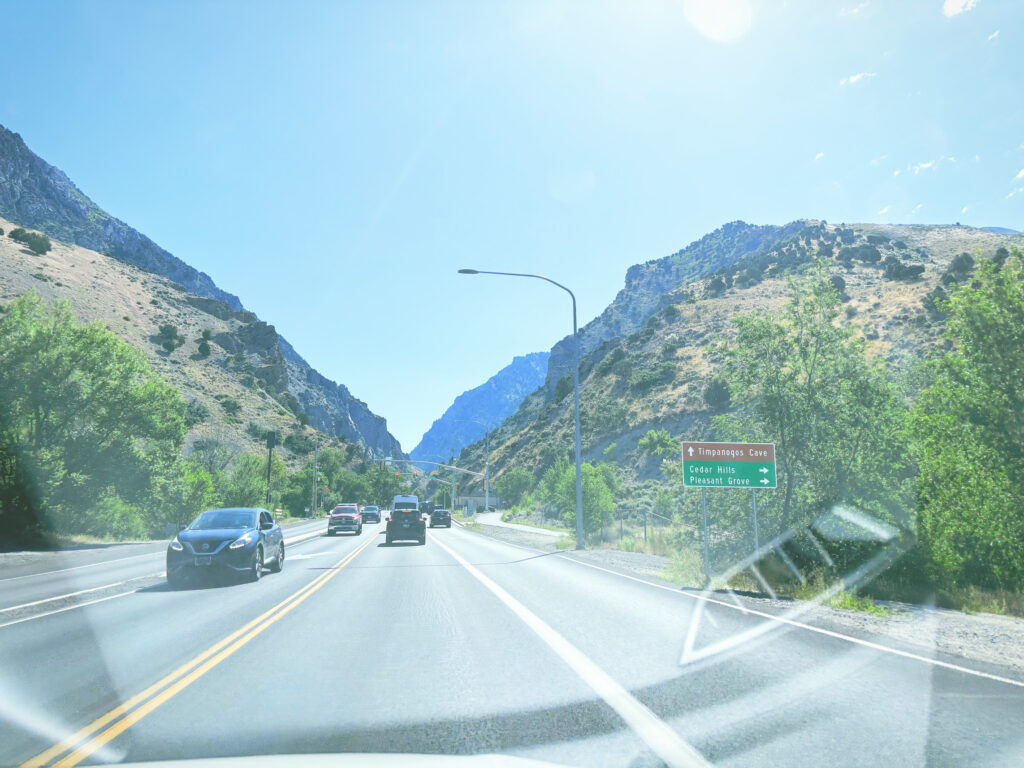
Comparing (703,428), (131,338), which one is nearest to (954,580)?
(703,428)

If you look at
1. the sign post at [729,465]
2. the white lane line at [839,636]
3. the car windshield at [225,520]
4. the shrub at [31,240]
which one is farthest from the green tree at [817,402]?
the shrub at [31,240]

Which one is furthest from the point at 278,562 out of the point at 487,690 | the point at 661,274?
the point at 661,274

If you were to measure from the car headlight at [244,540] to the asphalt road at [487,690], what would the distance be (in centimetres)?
339

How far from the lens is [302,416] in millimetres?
135500

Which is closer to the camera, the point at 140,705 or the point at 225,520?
the point at 140,705

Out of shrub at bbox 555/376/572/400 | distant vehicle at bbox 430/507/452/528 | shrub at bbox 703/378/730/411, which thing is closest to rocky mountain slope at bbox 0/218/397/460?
distant vehicle at bbox 430/507/452/528

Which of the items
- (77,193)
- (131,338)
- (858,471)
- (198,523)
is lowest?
(198,523)

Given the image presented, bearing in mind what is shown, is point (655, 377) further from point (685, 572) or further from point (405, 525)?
point (685, 572)

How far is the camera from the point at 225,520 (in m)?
14.7

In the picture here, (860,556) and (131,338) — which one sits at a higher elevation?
(131,338)

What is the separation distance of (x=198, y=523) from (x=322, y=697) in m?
10.8

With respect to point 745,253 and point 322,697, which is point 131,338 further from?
point 745,253

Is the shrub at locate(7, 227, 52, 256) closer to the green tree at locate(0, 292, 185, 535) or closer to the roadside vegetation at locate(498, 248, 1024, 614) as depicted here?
the green tree at locate(0, 292, 185, 535)

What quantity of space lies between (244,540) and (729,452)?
12.0 m
